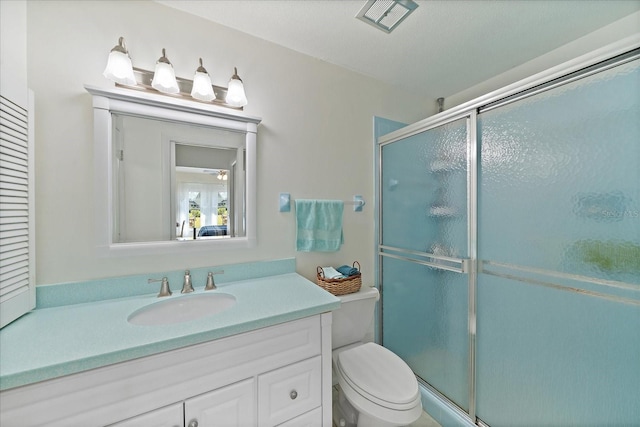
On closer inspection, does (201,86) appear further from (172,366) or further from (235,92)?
(172,366)

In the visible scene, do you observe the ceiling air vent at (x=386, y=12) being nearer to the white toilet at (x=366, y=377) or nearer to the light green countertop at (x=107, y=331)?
the light green countertop at (x=107, y=331)

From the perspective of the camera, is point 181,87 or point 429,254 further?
point 429,254

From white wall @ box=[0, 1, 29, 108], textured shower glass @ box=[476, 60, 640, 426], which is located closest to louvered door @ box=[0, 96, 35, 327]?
white wall @ box=[0, 1, 29, 108]

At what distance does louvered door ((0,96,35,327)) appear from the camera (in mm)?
816

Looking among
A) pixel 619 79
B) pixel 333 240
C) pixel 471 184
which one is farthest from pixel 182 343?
pixel 619 79

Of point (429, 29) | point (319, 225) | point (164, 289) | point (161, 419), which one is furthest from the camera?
point (319, 225)

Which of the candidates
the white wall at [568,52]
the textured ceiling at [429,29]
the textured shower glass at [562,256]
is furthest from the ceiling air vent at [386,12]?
the white wall at [568,52]

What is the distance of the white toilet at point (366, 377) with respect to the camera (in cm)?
104

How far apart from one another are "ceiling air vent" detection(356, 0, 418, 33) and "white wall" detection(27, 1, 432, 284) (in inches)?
16.9

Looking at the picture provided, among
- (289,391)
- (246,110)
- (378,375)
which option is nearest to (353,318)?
(378,375)

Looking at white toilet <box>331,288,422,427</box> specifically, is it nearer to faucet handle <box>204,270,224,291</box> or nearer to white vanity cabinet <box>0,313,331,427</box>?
white vanity cabinet <box>0,313,331,427</box>

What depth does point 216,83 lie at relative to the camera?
4.30ft

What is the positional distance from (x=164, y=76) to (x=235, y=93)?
0.32 m

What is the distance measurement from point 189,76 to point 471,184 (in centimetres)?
162
